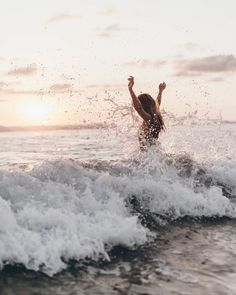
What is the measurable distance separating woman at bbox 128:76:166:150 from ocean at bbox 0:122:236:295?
31cm

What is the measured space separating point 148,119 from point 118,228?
4.65 metres

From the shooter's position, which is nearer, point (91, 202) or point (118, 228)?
point (118, 228)

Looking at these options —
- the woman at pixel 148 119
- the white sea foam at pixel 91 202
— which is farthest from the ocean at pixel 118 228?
the woman at pixel 148 119

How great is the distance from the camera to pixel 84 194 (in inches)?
365

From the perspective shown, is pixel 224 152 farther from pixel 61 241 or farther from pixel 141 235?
pixel 61 241

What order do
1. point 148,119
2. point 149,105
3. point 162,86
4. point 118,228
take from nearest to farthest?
point 118,228 → point 148,119 → point 149,105 → point 162,86

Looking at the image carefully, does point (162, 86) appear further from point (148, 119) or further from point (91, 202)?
point (91, 202)

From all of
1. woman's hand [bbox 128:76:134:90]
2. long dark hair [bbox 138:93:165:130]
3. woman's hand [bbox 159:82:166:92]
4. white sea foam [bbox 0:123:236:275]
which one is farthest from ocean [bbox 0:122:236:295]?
woman's hand [bbox 128:76:134:90]

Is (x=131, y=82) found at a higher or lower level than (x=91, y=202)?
higher

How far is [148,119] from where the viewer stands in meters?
12.1

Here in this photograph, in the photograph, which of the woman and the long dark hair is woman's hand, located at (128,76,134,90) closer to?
the woman

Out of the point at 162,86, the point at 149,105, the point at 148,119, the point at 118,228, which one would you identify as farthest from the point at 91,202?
the point at 162,86

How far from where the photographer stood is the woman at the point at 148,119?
39.4 ft

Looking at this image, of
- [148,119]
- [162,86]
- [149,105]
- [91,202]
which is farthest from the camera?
[162,86]
